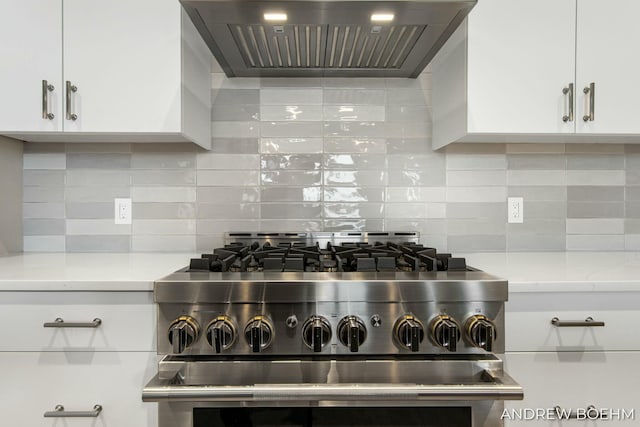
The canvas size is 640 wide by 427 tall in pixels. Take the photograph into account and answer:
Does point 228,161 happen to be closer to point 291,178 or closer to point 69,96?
point 291,178

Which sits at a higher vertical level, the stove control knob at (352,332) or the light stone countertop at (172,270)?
the light stone countertop at (172,270)

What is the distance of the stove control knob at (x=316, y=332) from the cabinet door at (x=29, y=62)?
1118mm

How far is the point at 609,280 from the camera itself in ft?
3.43

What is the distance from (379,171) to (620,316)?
949mm

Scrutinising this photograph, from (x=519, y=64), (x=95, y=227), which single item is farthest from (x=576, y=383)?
(x=95, y=227)

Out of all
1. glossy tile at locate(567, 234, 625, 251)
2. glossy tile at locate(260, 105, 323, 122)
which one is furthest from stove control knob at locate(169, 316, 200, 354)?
glossy tile at locate(567, 234, 625, 251)

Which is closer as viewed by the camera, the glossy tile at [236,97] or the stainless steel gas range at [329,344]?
the stainless steel gas range at [329,344]

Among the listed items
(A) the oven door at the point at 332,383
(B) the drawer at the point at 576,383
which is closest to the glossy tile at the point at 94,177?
(A) the oven door at the point at 332,383

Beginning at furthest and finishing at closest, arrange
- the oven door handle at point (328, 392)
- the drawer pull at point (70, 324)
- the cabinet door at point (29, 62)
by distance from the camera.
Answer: the cabinet door at point (29, 62) < the drawer pull at point (70, 324) < the oven door handle at point (328, 392)

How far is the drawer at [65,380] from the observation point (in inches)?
40.3

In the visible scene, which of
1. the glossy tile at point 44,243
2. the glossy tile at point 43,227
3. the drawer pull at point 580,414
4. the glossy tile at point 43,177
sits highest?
the glossy tile at point 43,177

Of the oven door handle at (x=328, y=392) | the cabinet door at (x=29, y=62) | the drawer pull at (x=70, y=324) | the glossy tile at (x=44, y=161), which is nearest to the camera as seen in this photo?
the oven door handle at (x=328, y=392)

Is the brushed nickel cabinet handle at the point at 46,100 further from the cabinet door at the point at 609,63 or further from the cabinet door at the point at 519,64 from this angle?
the cabinet door at the point at 609,63

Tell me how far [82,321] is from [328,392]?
670mm
